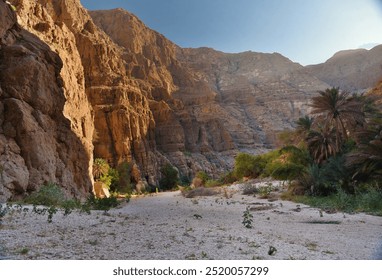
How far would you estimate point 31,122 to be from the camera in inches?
716

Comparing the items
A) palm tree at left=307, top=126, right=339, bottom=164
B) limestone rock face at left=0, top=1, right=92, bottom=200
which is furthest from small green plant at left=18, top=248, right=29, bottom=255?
palm tree at left=307, top=126, right=339, bottom=164

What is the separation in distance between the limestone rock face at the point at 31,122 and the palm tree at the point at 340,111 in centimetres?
1728

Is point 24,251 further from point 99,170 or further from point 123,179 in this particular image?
point 123,179

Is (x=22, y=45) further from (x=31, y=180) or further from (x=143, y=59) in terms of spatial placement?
(x=143, y=59)

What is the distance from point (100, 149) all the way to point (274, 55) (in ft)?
468

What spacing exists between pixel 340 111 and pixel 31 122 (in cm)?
1870

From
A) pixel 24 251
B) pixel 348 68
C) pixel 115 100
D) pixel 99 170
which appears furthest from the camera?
pixel 348 68

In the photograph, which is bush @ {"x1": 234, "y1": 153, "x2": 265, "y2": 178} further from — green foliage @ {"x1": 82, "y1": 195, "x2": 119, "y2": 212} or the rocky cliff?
green foliage @ {"x1": 82, "y1": 195, "x2": 119, "y2": 212}

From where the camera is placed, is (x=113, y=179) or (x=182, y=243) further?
(x=113, y=179)

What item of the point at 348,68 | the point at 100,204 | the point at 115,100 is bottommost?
the point at 100,204

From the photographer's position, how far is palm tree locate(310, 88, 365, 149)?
19.3 m

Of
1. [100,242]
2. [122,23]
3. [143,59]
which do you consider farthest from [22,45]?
[122,23]

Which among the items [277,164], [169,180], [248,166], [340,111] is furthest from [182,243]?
[169,180]

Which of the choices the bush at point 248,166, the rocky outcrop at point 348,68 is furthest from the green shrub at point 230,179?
the rocky outcrop at point 348,68
